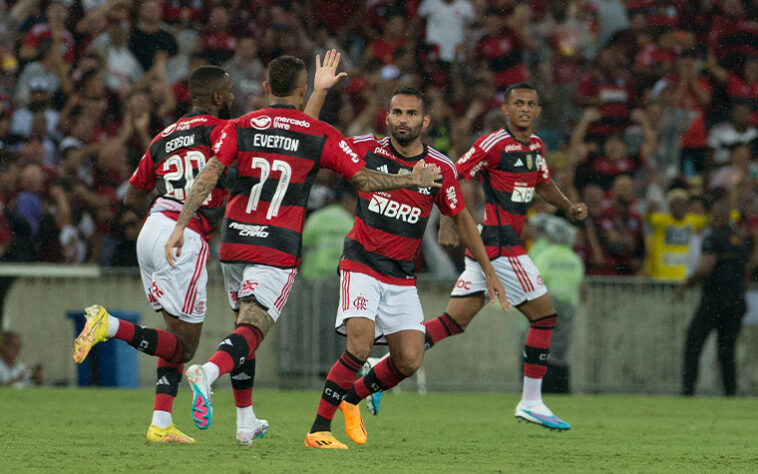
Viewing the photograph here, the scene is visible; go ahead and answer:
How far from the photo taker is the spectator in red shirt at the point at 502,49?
1884cm

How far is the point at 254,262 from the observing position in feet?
24.5

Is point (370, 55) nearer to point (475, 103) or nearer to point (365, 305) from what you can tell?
point (475, 103)

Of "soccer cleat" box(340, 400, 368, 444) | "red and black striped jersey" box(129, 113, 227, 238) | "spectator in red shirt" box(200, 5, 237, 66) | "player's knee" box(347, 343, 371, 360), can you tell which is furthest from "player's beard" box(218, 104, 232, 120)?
"spectator in red shirt" box(200, 5, 237, 66)

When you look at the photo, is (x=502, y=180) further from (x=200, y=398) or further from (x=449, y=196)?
(x=200, y=398)

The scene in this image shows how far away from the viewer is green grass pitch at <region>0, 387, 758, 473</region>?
6.89 m

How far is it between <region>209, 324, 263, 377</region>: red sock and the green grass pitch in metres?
0.55

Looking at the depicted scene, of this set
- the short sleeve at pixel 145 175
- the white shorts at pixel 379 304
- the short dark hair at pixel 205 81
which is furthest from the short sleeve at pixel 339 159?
the short sleeve at pixel 145 175

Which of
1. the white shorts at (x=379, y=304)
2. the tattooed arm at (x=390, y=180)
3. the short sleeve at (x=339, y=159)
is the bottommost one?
the white shorts at (x=379, y=304)

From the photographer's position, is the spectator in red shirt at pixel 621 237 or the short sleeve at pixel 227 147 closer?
the short sleeve at pixel 227 147

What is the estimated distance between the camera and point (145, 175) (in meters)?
8.21

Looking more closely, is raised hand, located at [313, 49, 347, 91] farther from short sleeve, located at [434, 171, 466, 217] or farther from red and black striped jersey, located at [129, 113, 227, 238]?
short sleeve, located at [434, 171, 466, 217]

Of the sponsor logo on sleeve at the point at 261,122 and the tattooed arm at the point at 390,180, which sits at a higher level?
the sponsor logo on sleeve at the point at 261,122

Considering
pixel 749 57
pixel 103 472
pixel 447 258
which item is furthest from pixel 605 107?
pixel 103 472

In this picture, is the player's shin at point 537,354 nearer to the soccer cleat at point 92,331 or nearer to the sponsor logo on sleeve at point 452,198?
the sponsor logo on sleeve at point 452,198
